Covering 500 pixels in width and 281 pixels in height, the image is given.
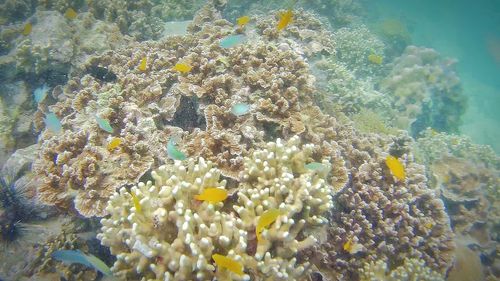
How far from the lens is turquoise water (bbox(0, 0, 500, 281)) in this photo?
10.4ft

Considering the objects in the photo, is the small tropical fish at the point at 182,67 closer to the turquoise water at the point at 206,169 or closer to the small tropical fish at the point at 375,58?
the turquoise water at the point at 206,169

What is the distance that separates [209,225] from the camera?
3.23 m

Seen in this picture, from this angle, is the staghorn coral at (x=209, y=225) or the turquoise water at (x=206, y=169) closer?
the staghorn coral at (x=209, y=225)

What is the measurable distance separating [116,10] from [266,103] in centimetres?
604

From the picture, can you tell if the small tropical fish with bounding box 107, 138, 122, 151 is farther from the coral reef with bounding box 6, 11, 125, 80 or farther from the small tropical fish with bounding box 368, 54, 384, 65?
the small tropical fish with bounding box 368, 54, 384, 65

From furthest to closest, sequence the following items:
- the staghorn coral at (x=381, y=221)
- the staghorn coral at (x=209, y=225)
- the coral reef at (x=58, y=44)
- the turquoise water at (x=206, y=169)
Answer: the coral reef at (x=58, y=44), the staghorn coral at (x=381, y=221), the turquoise water at (x=206, y=169), the staghorn coral at (x=209, y=225)

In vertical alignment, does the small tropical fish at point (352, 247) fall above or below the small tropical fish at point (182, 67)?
below

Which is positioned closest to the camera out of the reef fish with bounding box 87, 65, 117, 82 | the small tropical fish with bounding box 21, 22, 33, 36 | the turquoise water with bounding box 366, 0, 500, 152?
the reef fish with bounding box 87, 65, 117, 82

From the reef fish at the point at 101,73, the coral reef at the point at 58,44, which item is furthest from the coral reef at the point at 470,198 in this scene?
the coral reef at the point at 58,44

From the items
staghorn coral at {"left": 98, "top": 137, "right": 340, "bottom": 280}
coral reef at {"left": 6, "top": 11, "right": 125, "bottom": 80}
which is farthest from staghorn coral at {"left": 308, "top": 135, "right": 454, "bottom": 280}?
coral reef at {"left": 6, "top": 11, "right": 125, "bottom": 80}

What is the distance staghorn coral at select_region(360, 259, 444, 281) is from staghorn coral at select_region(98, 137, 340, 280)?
133 cm

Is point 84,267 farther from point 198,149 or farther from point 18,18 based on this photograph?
point 18,18

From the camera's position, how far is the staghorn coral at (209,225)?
294 cm

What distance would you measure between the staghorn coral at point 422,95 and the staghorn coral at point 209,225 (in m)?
8.77
